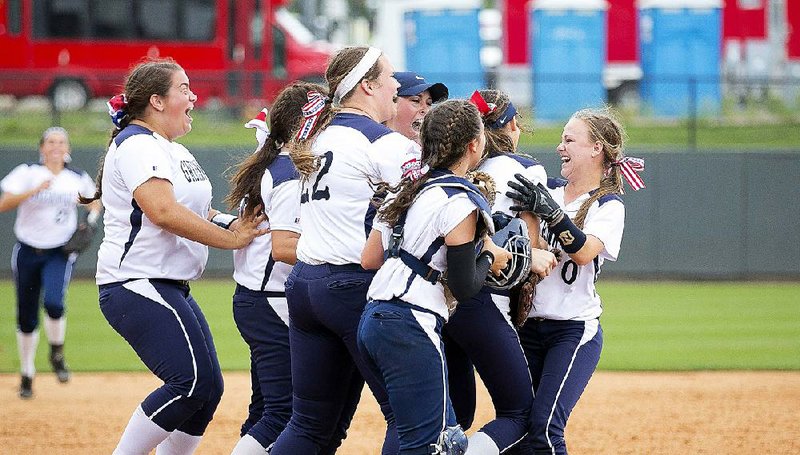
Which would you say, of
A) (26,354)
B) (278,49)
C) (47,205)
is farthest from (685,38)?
→ (26,354)

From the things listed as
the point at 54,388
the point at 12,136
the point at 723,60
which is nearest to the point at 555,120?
the point at 723,60

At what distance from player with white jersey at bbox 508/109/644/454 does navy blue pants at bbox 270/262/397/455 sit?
2.35 ft

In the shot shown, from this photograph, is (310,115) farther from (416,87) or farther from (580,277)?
(580,277)

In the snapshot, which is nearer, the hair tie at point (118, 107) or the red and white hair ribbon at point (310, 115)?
the red and white hair ribbon at point (310, 115)

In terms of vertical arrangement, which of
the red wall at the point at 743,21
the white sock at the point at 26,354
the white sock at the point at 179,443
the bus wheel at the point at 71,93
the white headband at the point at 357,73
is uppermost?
the red wall at the point at 743,21

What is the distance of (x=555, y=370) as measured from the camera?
4.91 metres

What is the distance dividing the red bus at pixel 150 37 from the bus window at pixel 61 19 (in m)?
0.02

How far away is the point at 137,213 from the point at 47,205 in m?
4.83

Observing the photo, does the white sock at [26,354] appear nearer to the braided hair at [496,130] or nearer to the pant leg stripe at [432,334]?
the braided hair at [496,130]

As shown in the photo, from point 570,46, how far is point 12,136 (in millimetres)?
10179

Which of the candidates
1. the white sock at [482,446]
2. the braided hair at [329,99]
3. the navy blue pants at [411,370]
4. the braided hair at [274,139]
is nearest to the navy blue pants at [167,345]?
the braided hair at [274,139]

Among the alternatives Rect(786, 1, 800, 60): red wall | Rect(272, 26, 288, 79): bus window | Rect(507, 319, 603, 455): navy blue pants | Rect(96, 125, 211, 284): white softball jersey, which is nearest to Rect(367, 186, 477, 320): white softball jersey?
Rect(507, 319, 603, 455): navy blue pants

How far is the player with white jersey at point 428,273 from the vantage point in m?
4.23

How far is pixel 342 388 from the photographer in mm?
4832
